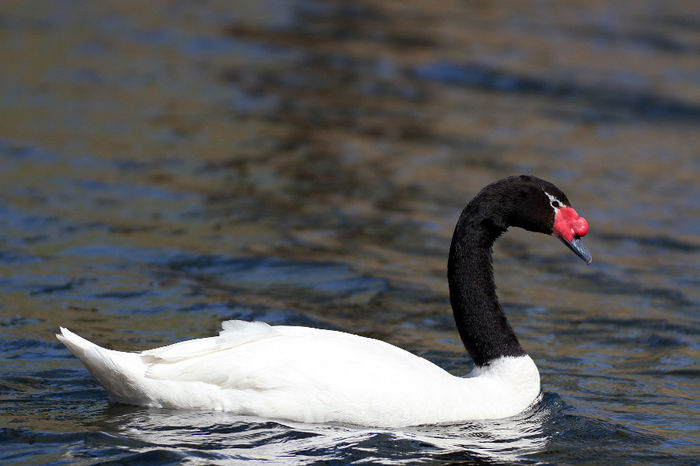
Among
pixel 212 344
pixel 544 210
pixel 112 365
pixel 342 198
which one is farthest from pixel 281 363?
pixel 342 198

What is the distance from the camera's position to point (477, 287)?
8336 millimetres

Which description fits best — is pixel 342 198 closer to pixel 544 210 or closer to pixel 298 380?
pixel 544 210

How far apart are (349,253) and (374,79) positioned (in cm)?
819

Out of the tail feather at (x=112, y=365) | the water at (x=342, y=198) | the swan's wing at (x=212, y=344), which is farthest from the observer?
the water at (x=342, y=198)

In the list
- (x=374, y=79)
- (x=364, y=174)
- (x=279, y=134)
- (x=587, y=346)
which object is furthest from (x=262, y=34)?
(x=587, y=346)

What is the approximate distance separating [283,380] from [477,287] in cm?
164

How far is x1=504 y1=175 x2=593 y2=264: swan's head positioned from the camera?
823cm

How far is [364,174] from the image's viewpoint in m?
15.2

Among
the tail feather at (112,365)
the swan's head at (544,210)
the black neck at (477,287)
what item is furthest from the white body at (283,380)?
the swan's head at (544,210)

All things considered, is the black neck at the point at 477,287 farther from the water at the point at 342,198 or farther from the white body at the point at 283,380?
the white body at the point at 283,380

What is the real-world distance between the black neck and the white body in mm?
667

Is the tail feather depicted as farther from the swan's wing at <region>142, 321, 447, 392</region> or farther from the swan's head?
the swan's head

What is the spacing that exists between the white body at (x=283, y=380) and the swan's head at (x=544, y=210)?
131cm

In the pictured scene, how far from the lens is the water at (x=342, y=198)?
26.0 ft
